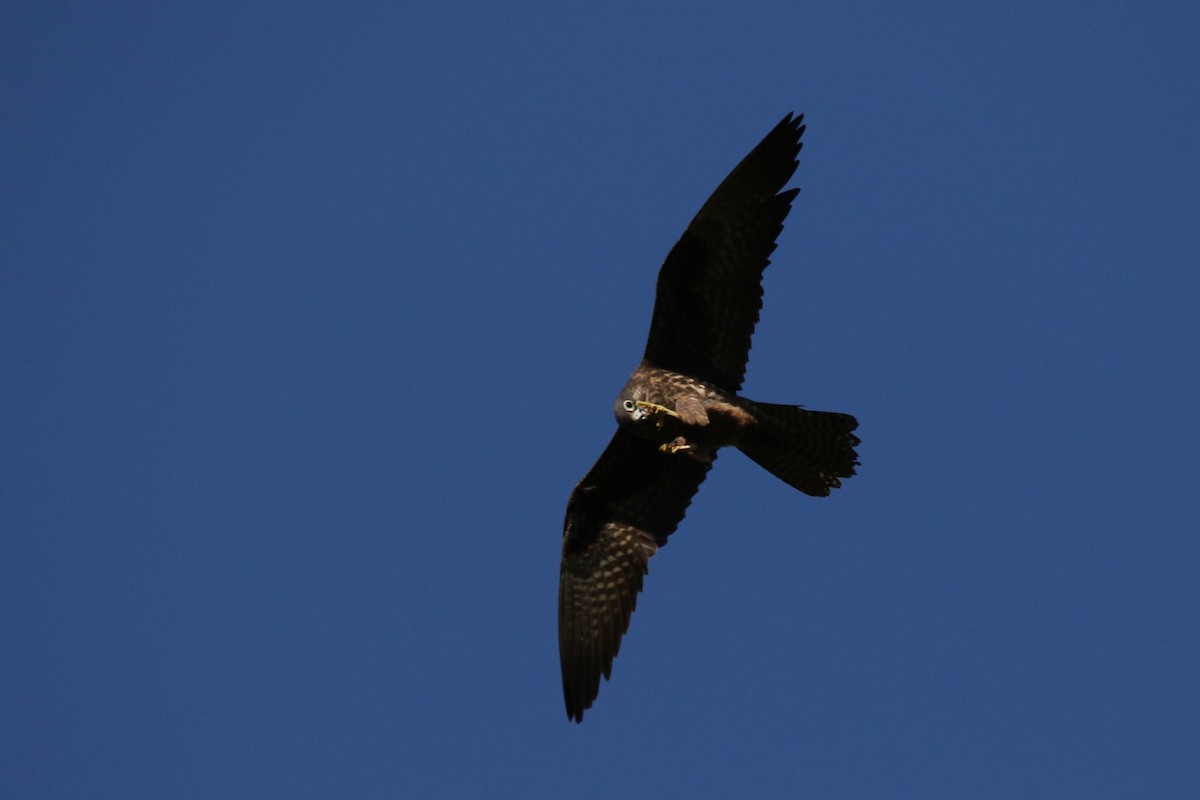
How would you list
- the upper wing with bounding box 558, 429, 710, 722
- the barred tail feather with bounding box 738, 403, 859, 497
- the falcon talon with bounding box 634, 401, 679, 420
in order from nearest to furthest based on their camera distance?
the falcon talon with bounding box 634, 401, 679, 420
the barred tail feather with bounding box 738, 403, 859, 497
the upper wing with bounding box 558, 429, 710, 722

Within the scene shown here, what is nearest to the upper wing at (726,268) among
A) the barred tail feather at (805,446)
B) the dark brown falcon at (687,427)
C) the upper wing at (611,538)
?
the dark brown falcon at (687,427)

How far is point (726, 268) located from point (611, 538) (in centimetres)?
264

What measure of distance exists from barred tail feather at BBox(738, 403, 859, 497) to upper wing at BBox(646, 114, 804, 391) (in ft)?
1.58

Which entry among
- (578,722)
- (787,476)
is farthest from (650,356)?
(578,722)

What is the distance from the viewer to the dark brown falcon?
10.3 m

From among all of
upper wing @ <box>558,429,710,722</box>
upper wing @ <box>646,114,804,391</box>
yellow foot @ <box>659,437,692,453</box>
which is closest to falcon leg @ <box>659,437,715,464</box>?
yellow foot @ <box>659,437,692,453</box>

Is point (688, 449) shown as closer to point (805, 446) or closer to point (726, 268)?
point (805, 446)

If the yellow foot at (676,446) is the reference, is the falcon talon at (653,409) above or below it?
above

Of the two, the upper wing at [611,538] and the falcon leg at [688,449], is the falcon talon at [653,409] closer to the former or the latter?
the falcon leg at [688,449]

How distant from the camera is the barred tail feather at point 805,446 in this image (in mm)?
10422

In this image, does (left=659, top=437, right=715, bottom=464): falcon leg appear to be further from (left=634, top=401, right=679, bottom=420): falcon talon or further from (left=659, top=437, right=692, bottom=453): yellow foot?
(left=634, top=401, right=679, bottom=420): falcon talon

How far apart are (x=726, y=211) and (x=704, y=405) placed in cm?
156

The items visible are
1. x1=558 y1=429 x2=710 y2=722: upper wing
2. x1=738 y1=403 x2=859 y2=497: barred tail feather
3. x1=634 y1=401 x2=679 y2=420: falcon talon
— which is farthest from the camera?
x1=558 y1=429 x2=710 y2=722: upper wing

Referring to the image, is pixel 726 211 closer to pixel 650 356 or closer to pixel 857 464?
pixel 650 356
